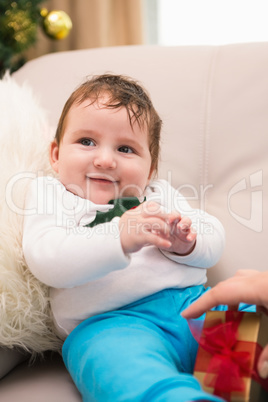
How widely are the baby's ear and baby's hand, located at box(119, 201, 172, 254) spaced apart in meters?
0.29

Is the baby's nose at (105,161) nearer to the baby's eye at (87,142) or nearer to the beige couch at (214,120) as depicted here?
the baby's eye at (87,142)

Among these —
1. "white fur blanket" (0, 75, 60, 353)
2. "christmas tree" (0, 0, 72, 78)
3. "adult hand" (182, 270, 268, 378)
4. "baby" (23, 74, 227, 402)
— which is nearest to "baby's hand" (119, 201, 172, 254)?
"baby" (23, 74, 227, 402)

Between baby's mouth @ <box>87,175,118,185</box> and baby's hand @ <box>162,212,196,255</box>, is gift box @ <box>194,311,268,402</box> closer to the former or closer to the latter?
baby's hand @ <box>162,212,196,255</box>

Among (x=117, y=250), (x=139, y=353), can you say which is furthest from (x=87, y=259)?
(x=139, y=353)

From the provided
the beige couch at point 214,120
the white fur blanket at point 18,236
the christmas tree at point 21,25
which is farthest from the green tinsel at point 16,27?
the white fur blanket at point 18,236

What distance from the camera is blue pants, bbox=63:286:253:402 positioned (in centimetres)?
70

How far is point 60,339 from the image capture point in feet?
3.31

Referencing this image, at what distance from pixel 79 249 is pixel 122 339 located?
169mm

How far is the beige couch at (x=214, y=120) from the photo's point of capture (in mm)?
1174

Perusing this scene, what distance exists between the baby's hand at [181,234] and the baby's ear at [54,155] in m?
0.32

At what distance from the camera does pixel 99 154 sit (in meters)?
1.01

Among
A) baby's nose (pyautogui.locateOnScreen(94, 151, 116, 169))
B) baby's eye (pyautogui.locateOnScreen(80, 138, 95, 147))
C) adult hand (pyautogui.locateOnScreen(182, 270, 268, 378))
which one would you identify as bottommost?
adult hand (pyautogui.locateOnScreen(182, 270, 268, 378))

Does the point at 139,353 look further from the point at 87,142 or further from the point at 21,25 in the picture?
the point at 21,25

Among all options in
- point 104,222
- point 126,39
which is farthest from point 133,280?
point 126,39
